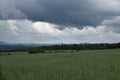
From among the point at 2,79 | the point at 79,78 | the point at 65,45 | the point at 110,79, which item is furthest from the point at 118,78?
Result: the point at 65,45

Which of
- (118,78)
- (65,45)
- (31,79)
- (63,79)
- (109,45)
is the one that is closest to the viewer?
(118,78)

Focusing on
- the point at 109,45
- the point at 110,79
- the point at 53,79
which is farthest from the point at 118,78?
the point at 109,45

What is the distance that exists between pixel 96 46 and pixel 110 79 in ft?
421

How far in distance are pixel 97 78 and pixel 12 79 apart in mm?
7492

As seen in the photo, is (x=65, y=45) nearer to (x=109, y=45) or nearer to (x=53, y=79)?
(x=109, y=45)

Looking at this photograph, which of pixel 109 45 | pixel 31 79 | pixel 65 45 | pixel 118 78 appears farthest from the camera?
pixel 65 45

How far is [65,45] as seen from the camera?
164 m

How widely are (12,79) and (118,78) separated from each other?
910cm

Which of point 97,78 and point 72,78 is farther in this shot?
point 72,78

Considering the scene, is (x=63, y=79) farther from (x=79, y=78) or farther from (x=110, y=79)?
(x=110, y=79)

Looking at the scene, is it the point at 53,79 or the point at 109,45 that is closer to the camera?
the point at 53,79

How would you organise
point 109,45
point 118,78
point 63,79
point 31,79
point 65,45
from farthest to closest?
point 65,45 < point 109,45 < point 31,79 < point 63,79 < point 118,78

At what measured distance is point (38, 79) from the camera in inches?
850

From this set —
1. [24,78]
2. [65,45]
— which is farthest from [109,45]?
[24,78]
